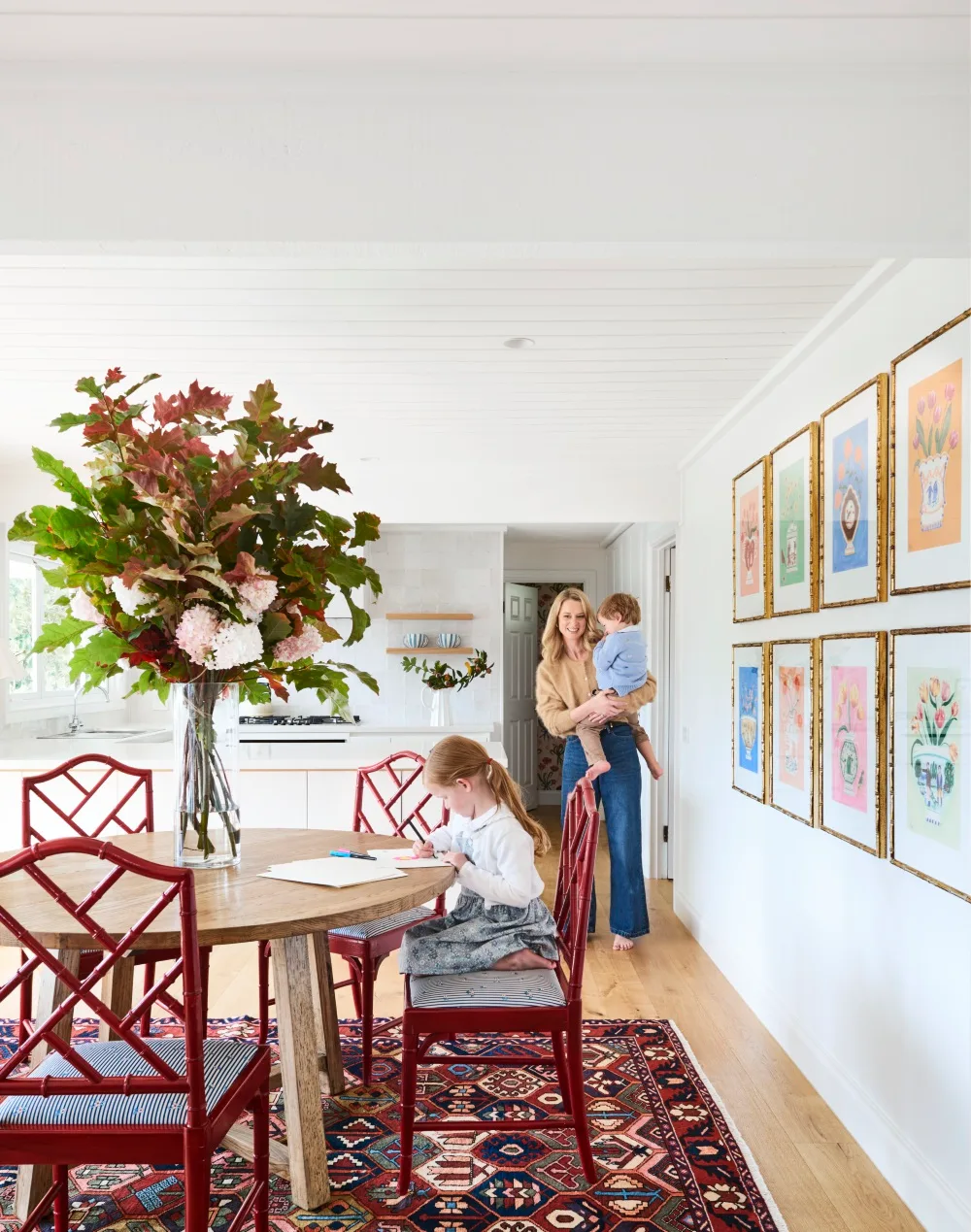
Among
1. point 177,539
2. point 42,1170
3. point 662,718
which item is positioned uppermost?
point 177,539

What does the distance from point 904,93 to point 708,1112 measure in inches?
97.9

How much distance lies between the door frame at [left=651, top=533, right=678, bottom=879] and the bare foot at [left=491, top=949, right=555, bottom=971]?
3.25 meters

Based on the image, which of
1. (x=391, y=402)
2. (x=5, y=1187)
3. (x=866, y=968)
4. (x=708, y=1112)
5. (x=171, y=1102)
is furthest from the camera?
(x=391, y=402)

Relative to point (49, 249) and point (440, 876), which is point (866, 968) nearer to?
point (440, 876)

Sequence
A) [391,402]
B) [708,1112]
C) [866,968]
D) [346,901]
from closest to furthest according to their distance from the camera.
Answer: [346,901], [866,968], [708,1112], [391,402]

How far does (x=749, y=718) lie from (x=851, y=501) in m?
1.23

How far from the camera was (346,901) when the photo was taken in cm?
209

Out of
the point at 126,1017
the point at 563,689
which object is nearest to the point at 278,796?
the point at 563,689

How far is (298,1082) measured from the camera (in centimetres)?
224

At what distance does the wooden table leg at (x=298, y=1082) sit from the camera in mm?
2248

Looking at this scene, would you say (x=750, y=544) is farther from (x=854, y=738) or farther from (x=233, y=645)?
(x=233, y=645)

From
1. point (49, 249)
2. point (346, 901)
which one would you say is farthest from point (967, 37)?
point (346, 901)

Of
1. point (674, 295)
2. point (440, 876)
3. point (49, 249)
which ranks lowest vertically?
point (440, 876)

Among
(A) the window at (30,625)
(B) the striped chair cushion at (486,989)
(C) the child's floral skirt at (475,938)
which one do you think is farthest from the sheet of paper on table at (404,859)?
(A) the window at (30,625)
